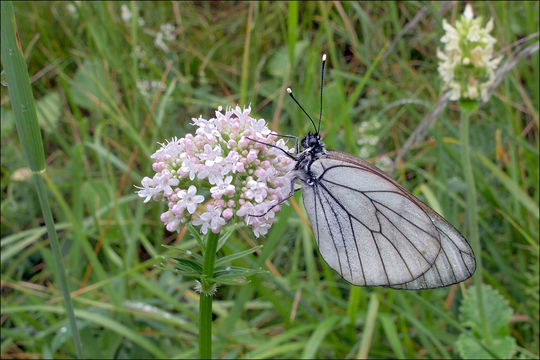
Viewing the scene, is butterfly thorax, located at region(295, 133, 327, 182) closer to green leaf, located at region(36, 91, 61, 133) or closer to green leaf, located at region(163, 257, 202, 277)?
green leaf, located at region(163, 257, 202, 277)

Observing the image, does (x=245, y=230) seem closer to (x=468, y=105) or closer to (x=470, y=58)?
(x=468, y=105)

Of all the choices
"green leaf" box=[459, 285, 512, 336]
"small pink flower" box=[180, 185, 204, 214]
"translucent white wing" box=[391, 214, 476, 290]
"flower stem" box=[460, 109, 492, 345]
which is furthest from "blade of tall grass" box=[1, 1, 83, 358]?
"green leaf" box=[459, 285, 512, 336]

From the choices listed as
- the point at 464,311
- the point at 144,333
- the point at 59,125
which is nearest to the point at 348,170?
the point at 464,311

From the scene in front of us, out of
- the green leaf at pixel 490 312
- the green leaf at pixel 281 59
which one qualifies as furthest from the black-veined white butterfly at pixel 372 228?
the green leaf at pixel 281 59

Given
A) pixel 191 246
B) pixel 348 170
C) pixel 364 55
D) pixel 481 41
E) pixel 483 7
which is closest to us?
pixel 348 170

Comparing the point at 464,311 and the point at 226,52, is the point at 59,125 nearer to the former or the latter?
the point at 226,52

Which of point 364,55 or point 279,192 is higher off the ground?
point 364,55

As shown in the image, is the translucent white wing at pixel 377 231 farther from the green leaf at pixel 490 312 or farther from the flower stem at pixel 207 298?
the green leaf at pixel 490 312
